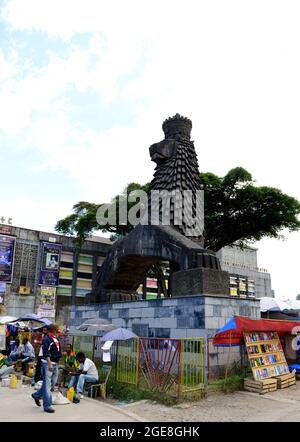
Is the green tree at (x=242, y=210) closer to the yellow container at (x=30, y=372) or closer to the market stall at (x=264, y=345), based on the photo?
the market stall at (x=264, y=345)

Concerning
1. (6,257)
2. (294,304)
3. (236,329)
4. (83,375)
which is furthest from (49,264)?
(236,329)

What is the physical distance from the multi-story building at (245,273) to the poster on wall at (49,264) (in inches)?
921

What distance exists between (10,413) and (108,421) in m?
2.08

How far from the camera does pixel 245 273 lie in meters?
52.7

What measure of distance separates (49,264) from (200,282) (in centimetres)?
2674

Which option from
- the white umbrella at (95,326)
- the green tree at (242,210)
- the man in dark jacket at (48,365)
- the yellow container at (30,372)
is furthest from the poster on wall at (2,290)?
the man in dark jacket at (48,365)

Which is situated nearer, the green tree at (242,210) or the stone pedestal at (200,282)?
the stone pedestal at (200,282)

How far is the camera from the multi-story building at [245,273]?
4831cm

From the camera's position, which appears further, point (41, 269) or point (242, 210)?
point (41, 269)

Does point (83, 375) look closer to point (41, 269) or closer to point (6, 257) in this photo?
point (6, 257)

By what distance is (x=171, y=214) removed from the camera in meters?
11.6

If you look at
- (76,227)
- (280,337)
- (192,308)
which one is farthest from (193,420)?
(76,227)

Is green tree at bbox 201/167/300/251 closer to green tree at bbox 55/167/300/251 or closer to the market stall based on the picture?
green tree at bbox 55/167/300/251

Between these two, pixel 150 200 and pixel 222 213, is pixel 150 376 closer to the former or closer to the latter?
pixel 150 200
